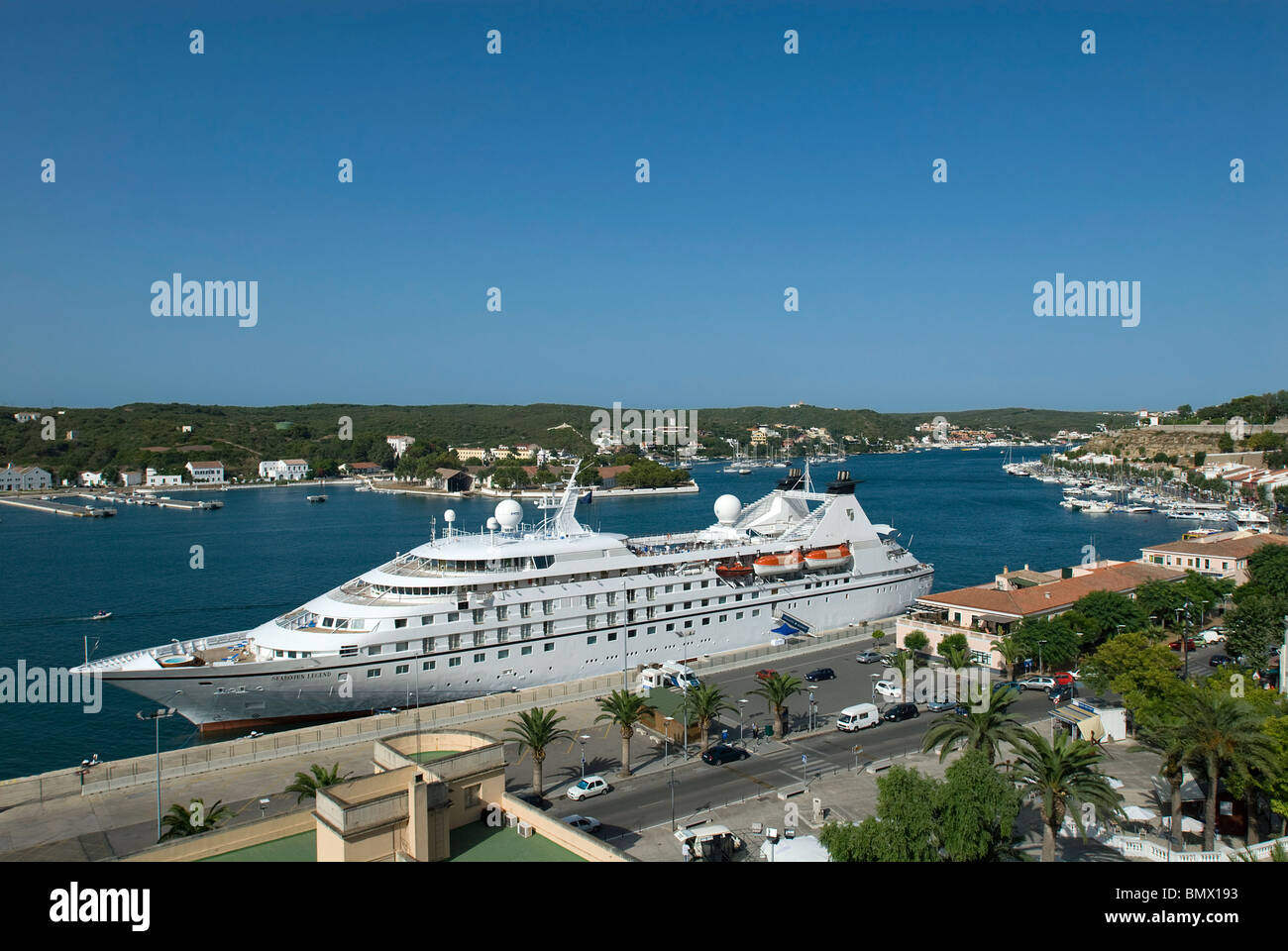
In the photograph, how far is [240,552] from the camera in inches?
2640

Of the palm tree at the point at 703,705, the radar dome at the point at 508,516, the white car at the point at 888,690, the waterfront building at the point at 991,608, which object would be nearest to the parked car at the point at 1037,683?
the waterfront building at the point at 991,608

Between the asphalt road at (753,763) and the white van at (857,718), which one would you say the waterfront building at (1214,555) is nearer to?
the asphalt road at (753,763)

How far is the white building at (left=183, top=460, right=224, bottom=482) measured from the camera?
13112 cm

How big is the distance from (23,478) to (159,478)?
1783cm

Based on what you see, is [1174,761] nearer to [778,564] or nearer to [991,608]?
[991,608]

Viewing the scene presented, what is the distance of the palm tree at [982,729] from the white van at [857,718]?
6.30 m

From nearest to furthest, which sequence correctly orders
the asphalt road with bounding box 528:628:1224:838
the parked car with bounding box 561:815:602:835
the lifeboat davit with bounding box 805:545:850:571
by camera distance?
1. the parked car with bounding box 561:815:602:835
2. the asphalt road with bounding box 528:628:1224:838
3. the lifeboat davit with bounding box 805:545:850:571

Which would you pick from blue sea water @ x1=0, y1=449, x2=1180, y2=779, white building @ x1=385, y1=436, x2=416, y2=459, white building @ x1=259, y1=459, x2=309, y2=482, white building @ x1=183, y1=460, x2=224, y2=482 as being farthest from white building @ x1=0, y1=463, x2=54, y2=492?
white building @ x1=385, y1=436, x2=416, y2=459

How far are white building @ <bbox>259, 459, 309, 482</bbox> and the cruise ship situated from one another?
120 metres

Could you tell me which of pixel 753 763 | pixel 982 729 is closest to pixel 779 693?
pixel 753 763

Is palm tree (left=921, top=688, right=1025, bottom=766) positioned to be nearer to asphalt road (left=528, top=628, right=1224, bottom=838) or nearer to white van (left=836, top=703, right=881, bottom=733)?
asphalt road (left=528, top=628, right=1224, bottom=838)

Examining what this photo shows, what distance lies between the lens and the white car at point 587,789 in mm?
19891

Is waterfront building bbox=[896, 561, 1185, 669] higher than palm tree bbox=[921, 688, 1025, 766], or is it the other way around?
palm tree bbox=[921, 688, 1025, 766]

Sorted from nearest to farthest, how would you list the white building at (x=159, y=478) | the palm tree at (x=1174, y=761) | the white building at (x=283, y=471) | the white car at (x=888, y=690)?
the palm tree at (x=1174, y=761), the white car at (x=888, y=690), the white building at (x=159, y=478), the white building at (x=283, y=471)
